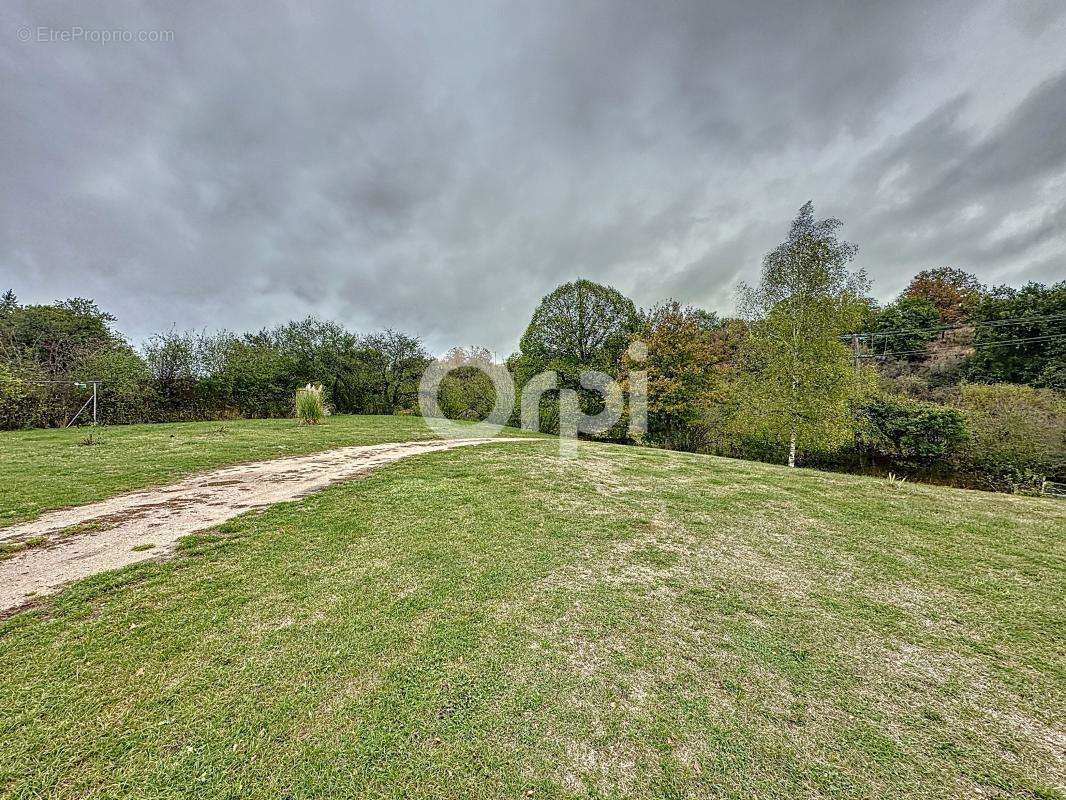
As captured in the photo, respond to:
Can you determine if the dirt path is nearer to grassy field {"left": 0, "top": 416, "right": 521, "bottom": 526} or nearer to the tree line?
grassy field {"left": 0, "top": 416, "right": 521, "bottom": 526}

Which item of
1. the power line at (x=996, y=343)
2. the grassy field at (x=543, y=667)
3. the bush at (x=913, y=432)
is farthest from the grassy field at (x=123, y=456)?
the power line at (x=996, y=343)

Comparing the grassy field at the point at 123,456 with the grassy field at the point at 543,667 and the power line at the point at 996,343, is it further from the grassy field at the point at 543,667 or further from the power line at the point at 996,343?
the power line at the point at 996,343

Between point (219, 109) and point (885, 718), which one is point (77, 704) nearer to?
point (885, 718)

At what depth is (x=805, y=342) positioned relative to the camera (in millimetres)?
11125

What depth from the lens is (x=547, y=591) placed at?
284cm

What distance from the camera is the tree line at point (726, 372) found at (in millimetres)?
11016

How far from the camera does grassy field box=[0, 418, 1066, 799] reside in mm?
1457

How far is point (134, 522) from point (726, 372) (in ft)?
54.9

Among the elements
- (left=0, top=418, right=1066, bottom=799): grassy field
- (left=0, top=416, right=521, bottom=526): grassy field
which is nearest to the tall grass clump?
(left=0, top=416, right=521, bottom=526): grassy field

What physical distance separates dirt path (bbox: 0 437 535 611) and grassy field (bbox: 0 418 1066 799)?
1.11ft

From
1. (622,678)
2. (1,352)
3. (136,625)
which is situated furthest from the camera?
(1,352)

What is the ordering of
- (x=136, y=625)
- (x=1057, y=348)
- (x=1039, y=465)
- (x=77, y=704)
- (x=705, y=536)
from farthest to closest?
(x=1057, y=348), (x=1039, y=465), (x=705, y=536), (x=136, y=625), (x=77, y=704)

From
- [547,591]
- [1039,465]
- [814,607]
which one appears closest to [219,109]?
[547,591]

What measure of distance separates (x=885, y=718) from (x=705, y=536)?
222 centimetres
